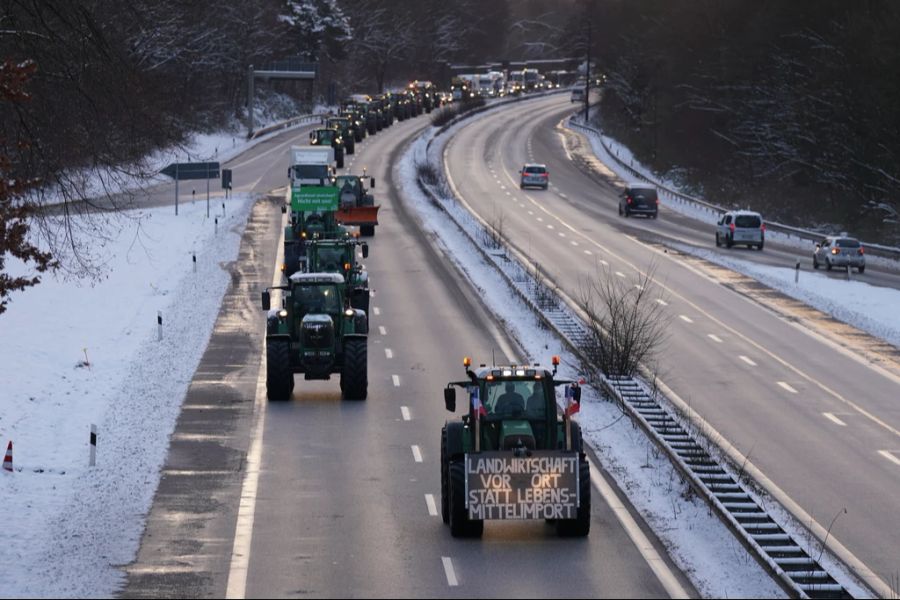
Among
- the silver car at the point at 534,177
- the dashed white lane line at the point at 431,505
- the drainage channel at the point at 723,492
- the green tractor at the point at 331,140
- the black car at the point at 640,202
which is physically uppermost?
the green tractor at the point at 331,140

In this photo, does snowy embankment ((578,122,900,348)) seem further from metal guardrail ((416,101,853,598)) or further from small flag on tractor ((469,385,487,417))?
small flag on tractor ((469,385,487,417))

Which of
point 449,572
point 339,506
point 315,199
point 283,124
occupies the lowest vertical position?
point 339,506

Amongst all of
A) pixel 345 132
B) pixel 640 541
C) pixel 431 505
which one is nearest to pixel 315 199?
pixel 431 505

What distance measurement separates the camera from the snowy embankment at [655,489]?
19.6 meters

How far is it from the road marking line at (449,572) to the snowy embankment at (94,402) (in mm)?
4124

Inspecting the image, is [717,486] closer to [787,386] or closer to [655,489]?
[655,489]

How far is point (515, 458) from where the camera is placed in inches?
802

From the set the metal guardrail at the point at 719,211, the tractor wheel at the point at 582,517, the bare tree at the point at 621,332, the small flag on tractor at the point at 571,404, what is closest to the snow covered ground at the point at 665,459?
the bare tree at the point at 621,332

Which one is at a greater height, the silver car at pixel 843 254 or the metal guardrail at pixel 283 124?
the metal guardrail at pixel 283 124

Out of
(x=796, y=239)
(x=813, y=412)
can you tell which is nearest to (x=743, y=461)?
(x=813, y=412)

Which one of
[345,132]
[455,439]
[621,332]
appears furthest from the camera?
[345,132]

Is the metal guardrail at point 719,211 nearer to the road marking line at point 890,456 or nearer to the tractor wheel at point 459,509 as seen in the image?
the road marking line at point 890,456

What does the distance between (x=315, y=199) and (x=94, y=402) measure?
81.8 ft

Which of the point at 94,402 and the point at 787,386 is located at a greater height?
the point at 787,386
